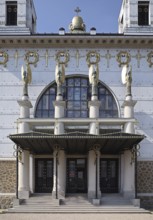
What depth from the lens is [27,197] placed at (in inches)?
1057

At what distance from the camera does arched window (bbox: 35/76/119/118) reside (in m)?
30.7

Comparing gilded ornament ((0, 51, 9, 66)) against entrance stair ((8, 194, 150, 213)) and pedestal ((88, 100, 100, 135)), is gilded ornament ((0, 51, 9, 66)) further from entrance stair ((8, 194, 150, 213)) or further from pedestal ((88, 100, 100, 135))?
entrance stair ((8, 194, 150, 213))

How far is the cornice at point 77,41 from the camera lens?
30.5 m

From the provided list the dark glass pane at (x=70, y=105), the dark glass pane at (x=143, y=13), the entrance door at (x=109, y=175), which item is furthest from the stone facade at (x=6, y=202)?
the dark glass pane at (x=143, y=13)

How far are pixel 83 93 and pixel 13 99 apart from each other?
579cm

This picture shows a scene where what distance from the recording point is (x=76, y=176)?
29969mm

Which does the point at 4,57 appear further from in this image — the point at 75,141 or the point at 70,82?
the point at 75,141

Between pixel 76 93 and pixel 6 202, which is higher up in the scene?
pixel 76 93

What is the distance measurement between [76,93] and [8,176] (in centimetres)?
868

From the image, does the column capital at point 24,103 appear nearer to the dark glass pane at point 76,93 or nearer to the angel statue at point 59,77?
the angel statue at point 59,77

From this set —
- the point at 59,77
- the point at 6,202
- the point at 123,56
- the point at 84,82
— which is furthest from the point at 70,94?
the point at 6,202

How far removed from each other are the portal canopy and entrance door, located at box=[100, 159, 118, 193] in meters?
1.22

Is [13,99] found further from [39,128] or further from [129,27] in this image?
[129,27]
